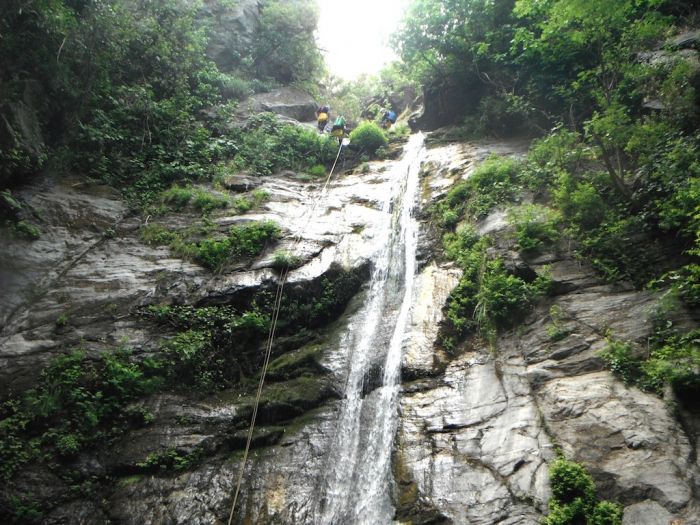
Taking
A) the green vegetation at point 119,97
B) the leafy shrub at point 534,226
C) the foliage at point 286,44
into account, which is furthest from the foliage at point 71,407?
the foliage at point 286,44

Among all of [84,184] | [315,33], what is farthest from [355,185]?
[315,33]

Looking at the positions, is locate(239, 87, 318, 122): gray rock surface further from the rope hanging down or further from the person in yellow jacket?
the rope hanging down

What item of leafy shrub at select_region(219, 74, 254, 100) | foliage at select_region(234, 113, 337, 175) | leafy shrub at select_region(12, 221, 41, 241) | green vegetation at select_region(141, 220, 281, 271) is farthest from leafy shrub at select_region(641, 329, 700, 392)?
leafy shrub at select_region(219, 74, 254, 100)

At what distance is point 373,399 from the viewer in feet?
25.8

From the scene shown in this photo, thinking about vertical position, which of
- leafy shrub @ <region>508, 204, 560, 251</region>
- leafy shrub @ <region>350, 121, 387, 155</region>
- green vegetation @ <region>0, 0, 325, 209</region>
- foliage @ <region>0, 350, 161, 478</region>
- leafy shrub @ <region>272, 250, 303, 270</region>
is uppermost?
leafy shrub @ <region>350, 121, 387, 155</region>

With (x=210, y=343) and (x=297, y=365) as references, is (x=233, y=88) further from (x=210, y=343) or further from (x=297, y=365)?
(x=297, y=365)

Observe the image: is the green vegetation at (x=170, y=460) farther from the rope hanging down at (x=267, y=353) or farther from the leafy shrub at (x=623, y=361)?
the leafy shrub at (x=623, y=361)

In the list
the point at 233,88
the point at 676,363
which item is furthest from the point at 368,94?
the point at 676,363

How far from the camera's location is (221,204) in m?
12.7

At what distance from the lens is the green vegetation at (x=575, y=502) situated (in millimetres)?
4957

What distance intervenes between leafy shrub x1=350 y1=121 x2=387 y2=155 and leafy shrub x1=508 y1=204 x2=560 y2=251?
962 centimetres

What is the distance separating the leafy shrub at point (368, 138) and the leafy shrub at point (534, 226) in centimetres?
962

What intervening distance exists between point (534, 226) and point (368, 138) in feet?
34.1

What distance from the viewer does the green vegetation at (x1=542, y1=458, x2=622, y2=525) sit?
4957mm
